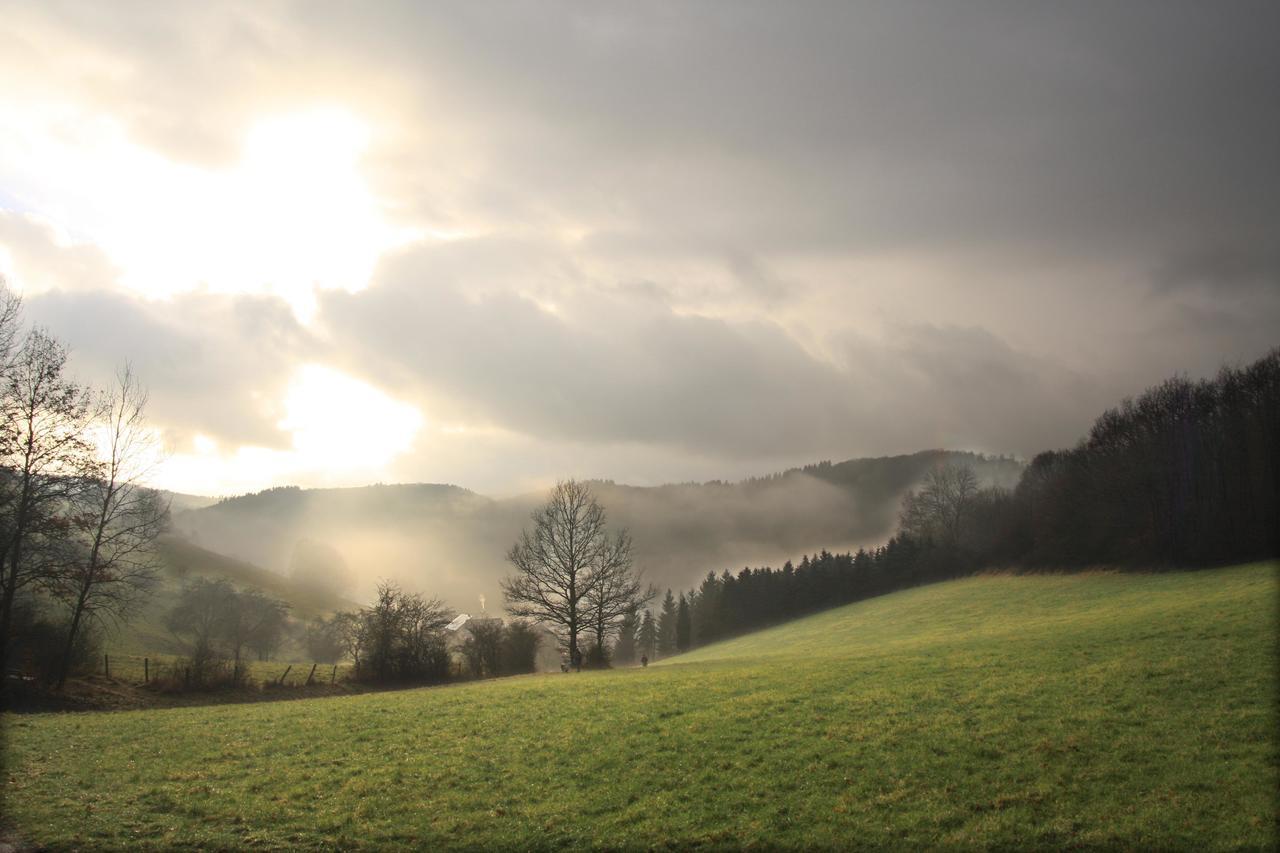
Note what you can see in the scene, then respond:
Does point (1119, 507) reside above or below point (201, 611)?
above

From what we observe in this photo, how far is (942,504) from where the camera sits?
11031cm

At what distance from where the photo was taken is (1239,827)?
10852 millimetres

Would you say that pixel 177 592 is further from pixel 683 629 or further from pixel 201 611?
pixel 683 629

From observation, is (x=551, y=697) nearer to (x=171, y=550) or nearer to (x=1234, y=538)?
(x=1234, y=538)

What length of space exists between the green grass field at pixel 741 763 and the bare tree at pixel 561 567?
26.6 m

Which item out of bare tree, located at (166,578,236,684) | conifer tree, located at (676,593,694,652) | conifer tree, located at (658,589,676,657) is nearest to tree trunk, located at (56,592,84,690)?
bare tree, located at (166,578,236,684)

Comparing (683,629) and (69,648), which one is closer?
(69,648)

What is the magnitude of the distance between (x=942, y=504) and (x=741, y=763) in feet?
347

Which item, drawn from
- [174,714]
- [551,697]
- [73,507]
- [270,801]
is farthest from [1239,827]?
[73,507]

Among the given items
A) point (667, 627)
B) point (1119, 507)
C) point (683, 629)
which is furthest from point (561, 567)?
point (667, 627)

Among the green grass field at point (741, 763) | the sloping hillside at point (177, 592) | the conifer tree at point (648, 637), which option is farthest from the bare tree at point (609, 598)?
the conifer tree at point (648, 637)

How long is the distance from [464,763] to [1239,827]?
600 inches

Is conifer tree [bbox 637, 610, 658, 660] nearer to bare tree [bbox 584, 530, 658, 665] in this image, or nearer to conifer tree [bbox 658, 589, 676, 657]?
conifer tree [bbox 658, 589, 676, 657]

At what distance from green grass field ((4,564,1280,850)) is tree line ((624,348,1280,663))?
35.2 meters
